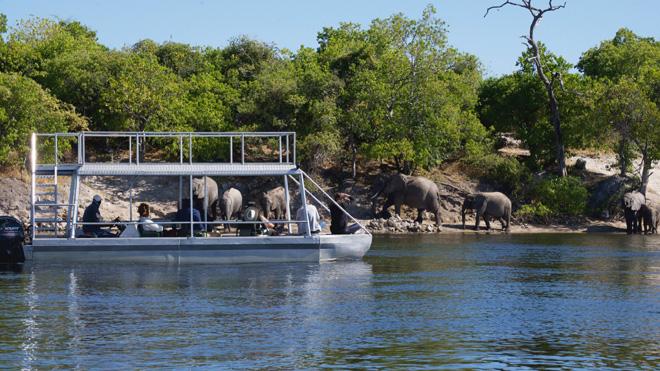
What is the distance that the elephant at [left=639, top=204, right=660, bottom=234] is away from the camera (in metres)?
41.7

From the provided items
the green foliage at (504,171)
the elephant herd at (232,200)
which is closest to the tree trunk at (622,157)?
the green foliage at (504,171)

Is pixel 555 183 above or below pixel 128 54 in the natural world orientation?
below

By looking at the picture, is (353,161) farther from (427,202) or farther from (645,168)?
(645,168)

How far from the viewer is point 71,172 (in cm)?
2247

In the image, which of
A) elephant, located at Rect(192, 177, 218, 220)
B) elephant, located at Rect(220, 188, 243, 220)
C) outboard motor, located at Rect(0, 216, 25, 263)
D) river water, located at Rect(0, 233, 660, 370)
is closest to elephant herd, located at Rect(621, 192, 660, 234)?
river water, located at Rect(0, 233, 660, 370)

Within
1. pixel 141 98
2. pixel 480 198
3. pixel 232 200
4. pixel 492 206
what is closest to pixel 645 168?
pixel 492 206

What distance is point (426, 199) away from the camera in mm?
42688

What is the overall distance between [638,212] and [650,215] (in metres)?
0.58

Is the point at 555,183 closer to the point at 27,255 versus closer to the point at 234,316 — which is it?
the point at 27,255

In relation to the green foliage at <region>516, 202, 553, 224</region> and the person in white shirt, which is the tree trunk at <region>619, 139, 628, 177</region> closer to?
the green foliage at <region>516, 202, 553, 224</region>

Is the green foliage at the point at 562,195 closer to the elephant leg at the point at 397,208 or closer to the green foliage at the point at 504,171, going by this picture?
the green foliage at the point at 504,171

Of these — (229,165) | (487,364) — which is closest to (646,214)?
(229,165)

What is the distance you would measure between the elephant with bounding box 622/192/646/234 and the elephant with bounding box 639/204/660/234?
24 centimetres

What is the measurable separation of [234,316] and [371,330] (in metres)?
2.55
